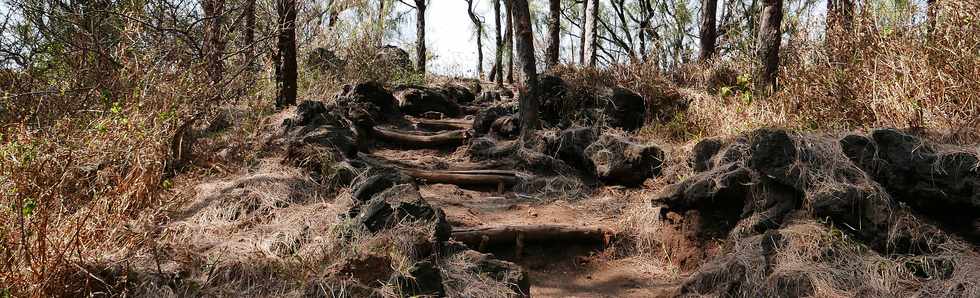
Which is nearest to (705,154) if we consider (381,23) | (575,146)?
(575,146)

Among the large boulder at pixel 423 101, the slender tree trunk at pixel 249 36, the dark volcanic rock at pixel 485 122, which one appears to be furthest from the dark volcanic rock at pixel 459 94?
the slender tree trunk at pixel 249 36

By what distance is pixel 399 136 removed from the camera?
8039mm

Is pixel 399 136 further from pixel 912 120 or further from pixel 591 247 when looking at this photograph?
pixel 912 120

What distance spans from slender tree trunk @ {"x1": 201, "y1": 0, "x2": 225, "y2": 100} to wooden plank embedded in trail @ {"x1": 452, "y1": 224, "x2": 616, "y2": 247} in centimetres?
294

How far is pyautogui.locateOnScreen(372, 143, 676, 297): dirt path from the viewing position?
14.4 feet

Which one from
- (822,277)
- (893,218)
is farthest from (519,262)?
(893,218)

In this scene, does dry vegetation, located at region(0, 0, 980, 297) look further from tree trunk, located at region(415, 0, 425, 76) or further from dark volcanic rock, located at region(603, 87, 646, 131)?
tree trunk, located at region(415, 0, 425, 76)

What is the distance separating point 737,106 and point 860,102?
1.34 m

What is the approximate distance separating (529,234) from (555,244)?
0.24 meters

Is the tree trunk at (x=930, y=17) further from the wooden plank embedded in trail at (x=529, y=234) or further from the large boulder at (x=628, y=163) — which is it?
the wooden plank embedded in trail at (x=529, y=234)

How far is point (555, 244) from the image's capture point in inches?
197

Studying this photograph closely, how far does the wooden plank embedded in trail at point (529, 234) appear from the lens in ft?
15.5

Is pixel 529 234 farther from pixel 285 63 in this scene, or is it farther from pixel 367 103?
pixel 285 63

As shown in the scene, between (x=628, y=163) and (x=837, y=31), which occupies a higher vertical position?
(x=837, y=31)
